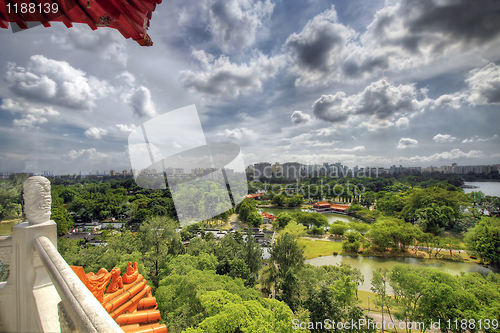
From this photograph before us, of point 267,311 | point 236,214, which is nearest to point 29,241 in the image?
point 267,311

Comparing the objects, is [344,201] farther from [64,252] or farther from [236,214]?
[64,252]

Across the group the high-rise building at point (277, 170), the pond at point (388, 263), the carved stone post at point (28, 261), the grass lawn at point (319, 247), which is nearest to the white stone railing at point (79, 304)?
the carved stone post at point (28, 261)

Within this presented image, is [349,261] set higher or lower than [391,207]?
lower

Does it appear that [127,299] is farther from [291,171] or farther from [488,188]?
[291,171]

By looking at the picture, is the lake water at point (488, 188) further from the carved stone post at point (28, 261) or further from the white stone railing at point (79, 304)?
the carved stone post at point (28, 261)

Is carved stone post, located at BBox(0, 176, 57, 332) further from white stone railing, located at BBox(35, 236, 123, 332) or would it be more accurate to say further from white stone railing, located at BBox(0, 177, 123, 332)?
white stone railing, located at BBox(35, 236, 123, 332)
